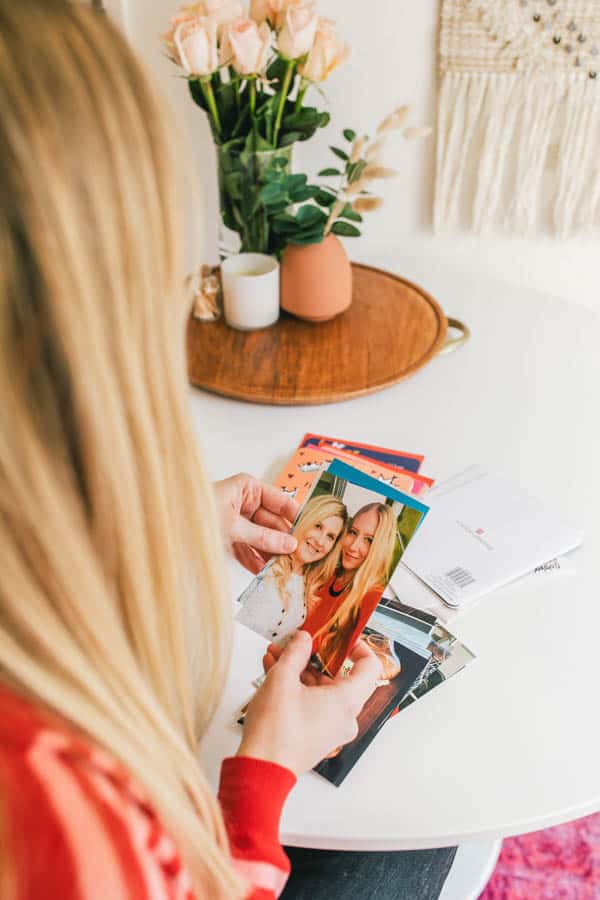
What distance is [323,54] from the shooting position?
1245mm

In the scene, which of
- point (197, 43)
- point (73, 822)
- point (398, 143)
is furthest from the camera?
point (398, 143)

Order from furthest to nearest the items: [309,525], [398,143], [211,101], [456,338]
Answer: [398,143] < [456,338] < [211,101] < [309,525]

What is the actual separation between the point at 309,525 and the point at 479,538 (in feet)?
0.74

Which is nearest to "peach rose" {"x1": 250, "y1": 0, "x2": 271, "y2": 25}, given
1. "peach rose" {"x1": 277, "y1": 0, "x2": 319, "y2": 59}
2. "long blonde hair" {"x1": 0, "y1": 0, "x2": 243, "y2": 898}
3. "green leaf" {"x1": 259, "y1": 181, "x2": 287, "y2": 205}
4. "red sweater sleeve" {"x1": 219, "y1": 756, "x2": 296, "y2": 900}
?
"peach rose" {"x1": 277, "y1": 0, "x2": 319, "y2": 59}

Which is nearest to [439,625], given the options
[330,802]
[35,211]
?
[330,802]

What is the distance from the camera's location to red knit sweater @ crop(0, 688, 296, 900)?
1.34 ft

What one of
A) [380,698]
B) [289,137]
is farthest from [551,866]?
[289,137]

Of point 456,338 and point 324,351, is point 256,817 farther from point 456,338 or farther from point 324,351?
point 456,338

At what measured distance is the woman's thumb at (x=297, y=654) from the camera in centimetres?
77

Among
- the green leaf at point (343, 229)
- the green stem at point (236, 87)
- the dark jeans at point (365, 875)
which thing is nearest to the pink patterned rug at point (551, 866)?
the dark jeans at point (365, 875)

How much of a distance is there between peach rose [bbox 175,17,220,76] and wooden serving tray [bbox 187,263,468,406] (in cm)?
42

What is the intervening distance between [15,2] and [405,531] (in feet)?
1.96

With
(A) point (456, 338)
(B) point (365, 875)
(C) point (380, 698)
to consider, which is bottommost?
(B) point (365, 875)

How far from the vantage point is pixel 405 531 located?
845mm
